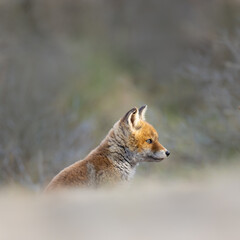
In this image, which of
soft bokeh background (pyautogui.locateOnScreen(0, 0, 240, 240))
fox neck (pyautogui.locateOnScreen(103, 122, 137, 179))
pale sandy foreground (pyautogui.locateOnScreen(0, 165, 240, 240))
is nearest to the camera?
pale sandy foreground (pyautogui.locateOnScreen(0, 165, 240, 240))

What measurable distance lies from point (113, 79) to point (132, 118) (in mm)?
22048

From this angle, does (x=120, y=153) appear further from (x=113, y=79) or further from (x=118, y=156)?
(x=113, y=79)

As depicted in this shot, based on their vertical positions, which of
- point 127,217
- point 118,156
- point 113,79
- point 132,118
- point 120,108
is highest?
point 113,79

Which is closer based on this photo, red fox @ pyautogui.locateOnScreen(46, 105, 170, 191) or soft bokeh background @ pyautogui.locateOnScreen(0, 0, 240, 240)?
soft bokeh background @ pyautogui.locateOnScreen(0, 0, 240, 240)

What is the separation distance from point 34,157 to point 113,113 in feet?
29.2

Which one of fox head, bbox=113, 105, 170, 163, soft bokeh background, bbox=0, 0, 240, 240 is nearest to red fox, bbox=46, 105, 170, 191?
fox head, bbox=113, 105, 170, 163

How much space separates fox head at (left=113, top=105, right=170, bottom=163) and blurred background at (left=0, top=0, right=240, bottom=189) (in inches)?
125

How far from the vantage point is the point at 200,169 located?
50.6ft

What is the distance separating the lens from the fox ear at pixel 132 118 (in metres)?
8.52

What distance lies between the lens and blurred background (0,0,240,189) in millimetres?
16250

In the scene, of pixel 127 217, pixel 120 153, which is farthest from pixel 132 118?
pixel 127 217

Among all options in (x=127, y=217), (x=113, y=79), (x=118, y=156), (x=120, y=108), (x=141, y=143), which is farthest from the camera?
(x=113, y=79)

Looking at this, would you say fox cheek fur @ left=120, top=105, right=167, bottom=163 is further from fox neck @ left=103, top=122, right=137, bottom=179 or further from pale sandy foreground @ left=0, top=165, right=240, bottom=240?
pale sandy foreground @ left=0, top=165, right=240, bottom=240

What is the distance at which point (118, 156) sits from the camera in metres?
8.19
